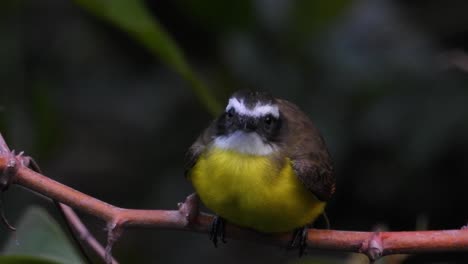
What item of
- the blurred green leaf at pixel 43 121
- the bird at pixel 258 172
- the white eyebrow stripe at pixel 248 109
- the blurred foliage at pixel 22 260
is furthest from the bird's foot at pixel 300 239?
the blurred green leaf at pixel 43 121

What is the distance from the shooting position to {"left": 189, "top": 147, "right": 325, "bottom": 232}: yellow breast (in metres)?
2.86

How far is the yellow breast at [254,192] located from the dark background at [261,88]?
4.14 feet

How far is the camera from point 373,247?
2.40 m

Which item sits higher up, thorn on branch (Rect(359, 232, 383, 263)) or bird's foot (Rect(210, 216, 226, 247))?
bird's foot (Rect(210, 216, 226, 247))

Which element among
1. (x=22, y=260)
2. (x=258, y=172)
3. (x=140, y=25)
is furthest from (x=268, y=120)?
(x=22, y=260)

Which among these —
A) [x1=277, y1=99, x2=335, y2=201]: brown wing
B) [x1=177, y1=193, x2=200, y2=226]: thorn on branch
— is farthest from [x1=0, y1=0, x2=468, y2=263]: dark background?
[x1=177, y1=193, x2=200, y2=226]: thorn on branch

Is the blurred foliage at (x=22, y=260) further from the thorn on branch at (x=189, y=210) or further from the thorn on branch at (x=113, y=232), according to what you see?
the thorn on branch at (x=189, y=210)

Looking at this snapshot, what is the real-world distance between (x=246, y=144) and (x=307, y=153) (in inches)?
8.8

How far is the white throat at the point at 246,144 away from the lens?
2.98 metres

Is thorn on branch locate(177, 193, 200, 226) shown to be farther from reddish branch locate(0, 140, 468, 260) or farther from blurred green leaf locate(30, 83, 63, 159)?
blurred green leaf locate(30, 83, 63, 159)

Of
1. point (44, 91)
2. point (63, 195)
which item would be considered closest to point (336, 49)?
point (44, 91)

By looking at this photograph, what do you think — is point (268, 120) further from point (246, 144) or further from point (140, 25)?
point (140, 25)

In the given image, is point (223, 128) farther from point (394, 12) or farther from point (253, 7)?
point (394, 12)

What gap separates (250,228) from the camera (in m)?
2.95
